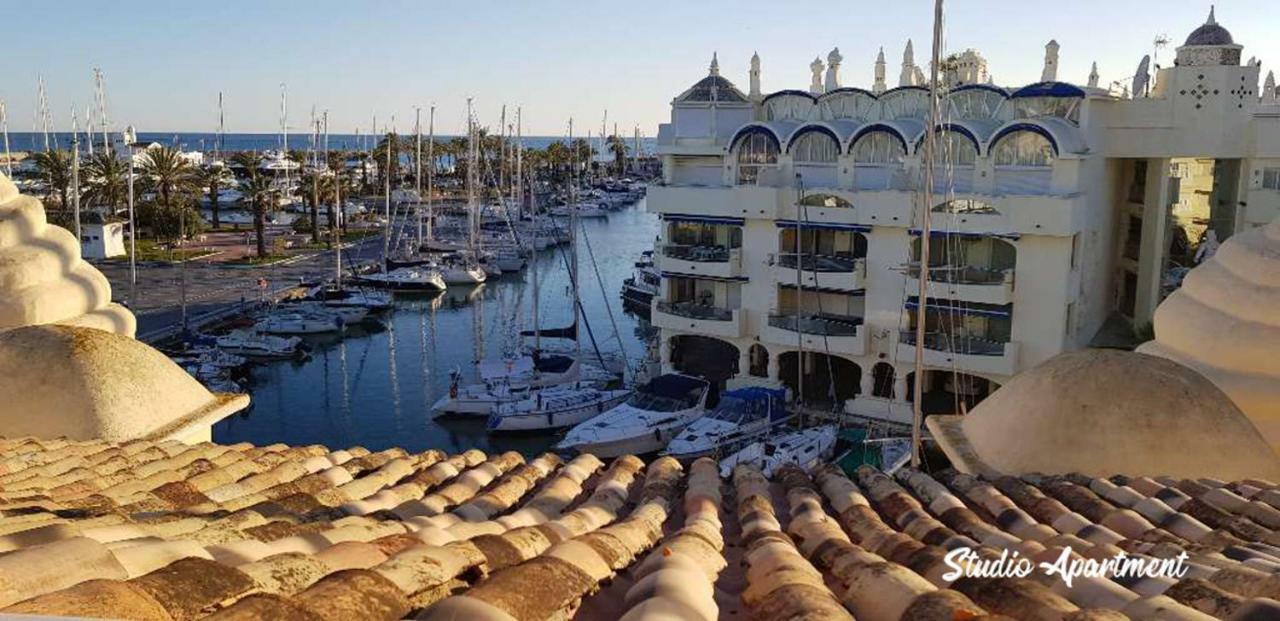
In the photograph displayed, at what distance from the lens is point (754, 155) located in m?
31.8

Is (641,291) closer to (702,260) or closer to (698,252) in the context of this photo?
(698,252)

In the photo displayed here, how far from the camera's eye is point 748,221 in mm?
31438

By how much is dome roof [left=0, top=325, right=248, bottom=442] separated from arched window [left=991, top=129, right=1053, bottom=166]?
2258 centimetres

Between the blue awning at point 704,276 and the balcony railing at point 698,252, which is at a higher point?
the balcony railing at point 698,252

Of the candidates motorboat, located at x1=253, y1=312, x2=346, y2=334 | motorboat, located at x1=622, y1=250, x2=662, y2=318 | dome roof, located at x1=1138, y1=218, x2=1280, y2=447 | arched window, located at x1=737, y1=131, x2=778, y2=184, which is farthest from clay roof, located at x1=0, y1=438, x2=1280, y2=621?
motorboat, located at x1=622, y1=250, x2=662, y2=318

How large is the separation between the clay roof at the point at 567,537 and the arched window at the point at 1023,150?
791 inches

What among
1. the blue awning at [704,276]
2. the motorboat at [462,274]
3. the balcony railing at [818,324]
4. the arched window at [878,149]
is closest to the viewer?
the arched window at [878,149]

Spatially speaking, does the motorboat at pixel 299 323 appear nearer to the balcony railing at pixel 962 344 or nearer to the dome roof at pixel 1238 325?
the balcony railing at pixel 962 344

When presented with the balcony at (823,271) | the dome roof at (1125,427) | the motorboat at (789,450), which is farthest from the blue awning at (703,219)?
the dome roof at (1125,427)

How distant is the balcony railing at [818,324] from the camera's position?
30.3 meters

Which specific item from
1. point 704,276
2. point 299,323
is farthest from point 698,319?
point 299,323

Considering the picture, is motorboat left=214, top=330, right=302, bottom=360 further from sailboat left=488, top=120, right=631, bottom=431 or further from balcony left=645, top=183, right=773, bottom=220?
balcony left=645, top=183, right=773, bottom=220

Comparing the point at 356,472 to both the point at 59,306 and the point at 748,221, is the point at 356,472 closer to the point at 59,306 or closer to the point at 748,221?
the point at 59,306

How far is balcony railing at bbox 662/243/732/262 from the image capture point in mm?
32156
